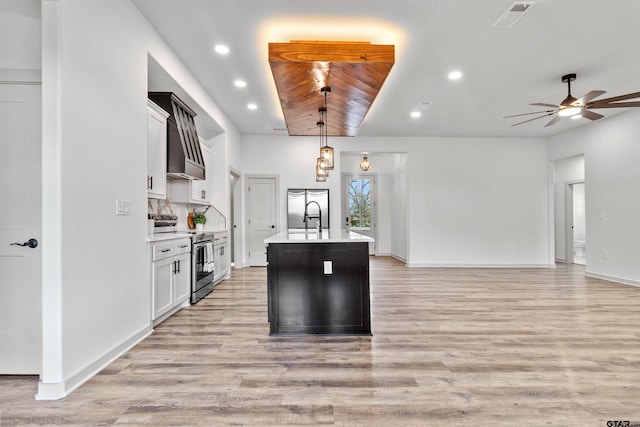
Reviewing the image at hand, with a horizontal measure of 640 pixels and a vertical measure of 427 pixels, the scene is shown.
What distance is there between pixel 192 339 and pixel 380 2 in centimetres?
349

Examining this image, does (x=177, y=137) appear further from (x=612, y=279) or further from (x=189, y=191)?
(x=612, y=279)

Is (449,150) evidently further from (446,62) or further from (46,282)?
(46,282)

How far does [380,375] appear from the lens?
2281 millimetres

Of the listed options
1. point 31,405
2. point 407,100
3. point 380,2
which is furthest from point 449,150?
point 31,405

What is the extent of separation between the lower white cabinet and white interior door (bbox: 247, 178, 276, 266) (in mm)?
3273

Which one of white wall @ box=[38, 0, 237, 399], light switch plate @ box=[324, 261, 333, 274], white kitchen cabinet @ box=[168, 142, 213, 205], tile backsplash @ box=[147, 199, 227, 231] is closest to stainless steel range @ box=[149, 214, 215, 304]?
tile backsplash @ box=[147, 199, 227, 231]

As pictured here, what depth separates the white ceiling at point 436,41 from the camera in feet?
9.63

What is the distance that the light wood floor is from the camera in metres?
1.83

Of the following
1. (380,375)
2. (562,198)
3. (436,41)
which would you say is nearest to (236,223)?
(436,41)

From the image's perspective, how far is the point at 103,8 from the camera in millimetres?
2482

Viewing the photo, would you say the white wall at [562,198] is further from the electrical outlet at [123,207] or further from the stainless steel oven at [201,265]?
the electrical outlet at [123,207]

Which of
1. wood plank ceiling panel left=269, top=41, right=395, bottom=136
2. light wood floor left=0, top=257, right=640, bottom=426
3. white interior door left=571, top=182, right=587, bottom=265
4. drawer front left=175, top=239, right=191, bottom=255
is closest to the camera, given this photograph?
light wood floor left=0, top=257, right=640, bottom=426

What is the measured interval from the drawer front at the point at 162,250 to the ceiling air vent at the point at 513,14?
4020mm

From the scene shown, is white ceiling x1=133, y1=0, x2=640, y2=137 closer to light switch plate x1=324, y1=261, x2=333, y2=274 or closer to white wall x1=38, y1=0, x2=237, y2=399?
white wall x1=38, y1=0, x2=237, y2=399
